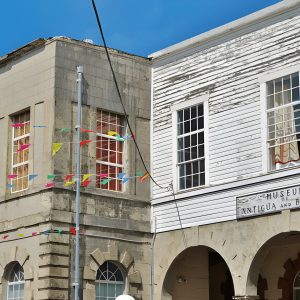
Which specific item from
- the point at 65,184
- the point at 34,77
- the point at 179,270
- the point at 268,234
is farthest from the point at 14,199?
the point at 268,234

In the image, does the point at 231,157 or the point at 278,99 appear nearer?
the point at 278,99

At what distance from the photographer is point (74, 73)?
21.0 m

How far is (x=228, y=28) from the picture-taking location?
20359 mm

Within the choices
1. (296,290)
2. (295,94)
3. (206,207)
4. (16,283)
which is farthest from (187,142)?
(16,283)

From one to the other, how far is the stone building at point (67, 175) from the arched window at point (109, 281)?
0.08 feet

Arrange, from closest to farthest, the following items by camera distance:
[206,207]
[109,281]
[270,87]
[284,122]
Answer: [284,122] → [270,87] → [206,207] → [109,281]

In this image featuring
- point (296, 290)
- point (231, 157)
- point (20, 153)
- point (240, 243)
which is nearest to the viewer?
point (240, 243)

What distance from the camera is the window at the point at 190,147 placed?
20.8 metres

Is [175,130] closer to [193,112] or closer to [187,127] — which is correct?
[187,127]

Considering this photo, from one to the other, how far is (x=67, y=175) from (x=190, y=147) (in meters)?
3.28

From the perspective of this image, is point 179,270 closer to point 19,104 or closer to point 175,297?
point 175,297

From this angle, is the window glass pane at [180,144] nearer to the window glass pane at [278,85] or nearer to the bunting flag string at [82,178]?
the bunting flag string at [82,178]

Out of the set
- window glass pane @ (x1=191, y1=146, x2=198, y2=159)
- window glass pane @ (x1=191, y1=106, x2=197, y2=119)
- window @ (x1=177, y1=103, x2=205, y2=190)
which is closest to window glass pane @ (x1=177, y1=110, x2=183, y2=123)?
window @ (x1=177, y1=103, x2=205, y2=190)

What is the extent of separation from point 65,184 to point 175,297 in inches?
167
